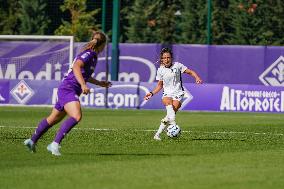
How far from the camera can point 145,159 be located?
1487 cm

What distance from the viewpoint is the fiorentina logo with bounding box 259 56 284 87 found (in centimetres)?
4316

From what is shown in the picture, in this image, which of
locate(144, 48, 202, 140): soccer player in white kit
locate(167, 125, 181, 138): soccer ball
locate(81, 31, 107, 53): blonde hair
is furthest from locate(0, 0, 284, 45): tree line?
locate(81, 31, 107, 53): blonde hair

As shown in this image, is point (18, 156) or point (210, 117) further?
point (210, 117)

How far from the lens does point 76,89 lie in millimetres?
15297

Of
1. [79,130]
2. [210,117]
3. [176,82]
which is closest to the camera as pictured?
[176,82]

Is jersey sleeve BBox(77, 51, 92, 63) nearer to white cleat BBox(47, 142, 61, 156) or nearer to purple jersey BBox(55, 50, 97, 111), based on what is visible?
purple jersey BBox(55, 50, 97, 111)

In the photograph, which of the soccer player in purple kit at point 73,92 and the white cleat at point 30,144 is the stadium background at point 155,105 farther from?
the soccer player in purple kit at point 73,92

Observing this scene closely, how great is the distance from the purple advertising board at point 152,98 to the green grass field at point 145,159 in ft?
37.1

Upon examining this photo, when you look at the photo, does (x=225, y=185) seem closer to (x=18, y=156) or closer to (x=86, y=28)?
(x=18, y=156)

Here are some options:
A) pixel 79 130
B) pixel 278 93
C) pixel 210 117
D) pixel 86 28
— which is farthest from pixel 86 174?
pixel 86 28

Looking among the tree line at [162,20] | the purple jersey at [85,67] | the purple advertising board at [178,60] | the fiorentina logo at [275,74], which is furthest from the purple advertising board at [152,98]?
the purple jersey at [85,67]

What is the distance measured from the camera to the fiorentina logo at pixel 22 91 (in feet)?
125

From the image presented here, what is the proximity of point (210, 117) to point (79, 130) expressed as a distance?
9389mm

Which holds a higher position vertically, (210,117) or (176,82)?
(176,82)
